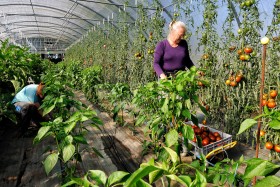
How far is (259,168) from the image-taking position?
78 cm

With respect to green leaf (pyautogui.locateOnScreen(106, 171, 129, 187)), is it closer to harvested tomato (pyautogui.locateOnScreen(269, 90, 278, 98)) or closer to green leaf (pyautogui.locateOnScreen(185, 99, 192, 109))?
green leaf (pyautogui.locateOnScreen(185, 99, 192, 109))

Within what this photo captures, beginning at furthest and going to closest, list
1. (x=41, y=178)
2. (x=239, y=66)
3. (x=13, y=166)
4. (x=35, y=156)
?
(x=239, y=66)
(x=35, y=156)
(x=13, y=166)
(x=41, y=178)

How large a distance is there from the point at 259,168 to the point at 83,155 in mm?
2140

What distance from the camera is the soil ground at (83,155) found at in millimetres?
2230

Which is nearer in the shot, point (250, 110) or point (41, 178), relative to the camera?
point (41, 178)

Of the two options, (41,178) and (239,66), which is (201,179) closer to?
(41,178)

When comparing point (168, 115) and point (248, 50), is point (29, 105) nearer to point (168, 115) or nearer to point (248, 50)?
point (168, 115)

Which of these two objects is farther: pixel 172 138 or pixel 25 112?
pixel 25 112

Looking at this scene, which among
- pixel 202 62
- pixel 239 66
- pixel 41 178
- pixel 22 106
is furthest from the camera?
pixel 202 62

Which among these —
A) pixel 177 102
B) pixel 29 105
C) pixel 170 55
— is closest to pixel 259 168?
pixel 177 102

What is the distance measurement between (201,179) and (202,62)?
2.88 metres

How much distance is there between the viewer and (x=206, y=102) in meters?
3.32

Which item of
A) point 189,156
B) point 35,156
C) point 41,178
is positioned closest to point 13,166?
point 35,156

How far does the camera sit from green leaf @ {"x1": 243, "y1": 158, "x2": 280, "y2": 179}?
78 cm
